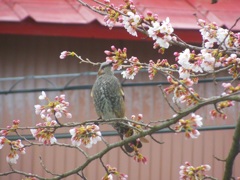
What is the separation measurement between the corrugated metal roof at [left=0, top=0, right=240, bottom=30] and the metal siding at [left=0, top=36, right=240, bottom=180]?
438 mm

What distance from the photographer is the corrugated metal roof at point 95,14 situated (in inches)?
247

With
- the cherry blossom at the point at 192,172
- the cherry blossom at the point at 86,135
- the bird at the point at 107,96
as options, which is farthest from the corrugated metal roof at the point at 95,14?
the cherry blossom at the point at 192,172

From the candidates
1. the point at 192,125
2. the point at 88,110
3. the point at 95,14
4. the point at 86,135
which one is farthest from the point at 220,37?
the point at 88,110

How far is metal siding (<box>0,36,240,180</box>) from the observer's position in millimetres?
6945

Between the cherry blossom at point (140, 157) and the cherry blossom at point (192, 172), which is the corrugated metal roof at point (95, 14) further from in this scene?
the cherry blossom at point (192, 172)

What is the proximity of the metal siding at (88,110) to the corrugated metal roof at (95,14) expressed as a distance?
44 centimetres

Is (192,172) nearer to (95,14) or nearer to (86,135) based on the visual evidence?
(86,135)

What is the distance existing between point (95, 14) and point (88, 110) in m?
1.03

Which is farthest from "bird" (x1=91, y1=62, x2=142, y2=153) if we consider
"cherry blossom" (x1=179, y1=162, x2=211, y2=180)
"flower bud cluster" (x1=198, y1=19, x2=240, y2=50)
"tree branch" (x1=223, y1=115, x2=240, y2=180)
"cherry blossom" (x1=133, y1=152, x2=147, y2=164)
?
"tree branch" (x1=223, y1=115, x2=240, y2=180)

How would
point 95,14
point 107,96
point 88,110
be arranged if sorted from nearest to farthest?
1. point 107,96
2. point 95,14
3. point 88,110

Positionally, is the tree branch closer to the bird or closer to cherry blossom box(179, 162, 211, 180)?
cherry blossom box(179, 162, 211, 180)

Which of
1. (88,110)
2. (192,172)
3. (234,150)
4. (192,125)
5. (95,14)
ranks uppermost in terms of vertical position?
(95,14)

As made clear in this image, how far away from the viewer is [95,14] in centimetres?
638

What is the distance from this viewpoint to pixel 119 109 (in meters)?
5.58
